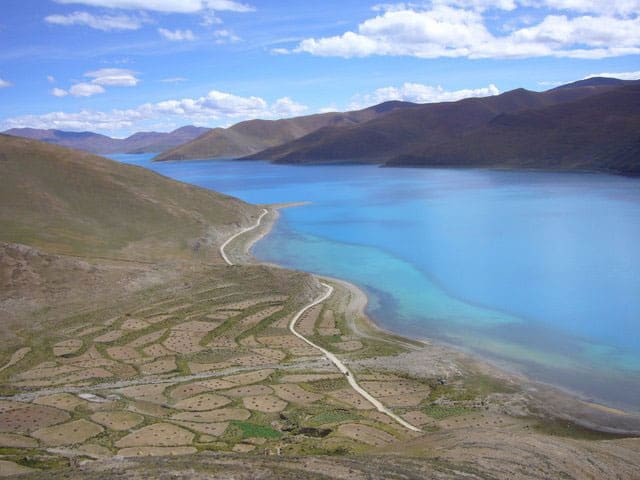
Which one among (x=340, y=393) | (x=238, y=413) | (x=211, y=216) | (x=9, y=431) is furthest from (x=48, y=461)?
(x=211, y=216)

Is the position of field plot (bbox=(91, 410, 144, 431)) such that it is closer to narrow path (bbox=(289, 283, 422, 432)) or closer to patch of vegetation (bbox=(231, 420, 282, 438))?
patch of vegetation (bbox=(231, 420, 282, 438))

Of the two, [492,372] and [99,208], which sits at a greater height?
[99,208]

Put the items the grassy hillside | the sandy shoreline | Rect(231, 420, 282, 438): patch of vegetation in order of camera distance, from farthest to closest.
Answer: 1. the grassy hillside
2. the sandy shoreline
3. Rect(231, 420, 282, 438): patch of vegetation

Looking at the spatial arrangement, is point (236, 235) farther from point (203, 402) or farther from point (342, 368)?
point (203, 402)

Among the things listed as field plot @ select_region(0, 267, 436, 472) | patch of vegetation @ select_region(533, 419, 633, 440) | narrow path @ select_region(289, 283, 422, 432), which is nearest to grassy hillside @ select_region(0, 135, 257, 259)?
field plot @ select_region(0, 267, 436, 472)

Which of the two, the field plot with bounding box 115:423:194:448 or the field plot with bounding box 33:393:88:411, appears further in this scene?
the field plot with bounding box 33:393:88:411

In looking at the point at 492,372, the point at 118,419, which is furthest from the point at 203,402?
the point at 492,372

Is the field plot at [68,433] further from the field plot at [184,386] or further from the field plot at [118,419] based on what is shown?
the field plot at [118,419]
